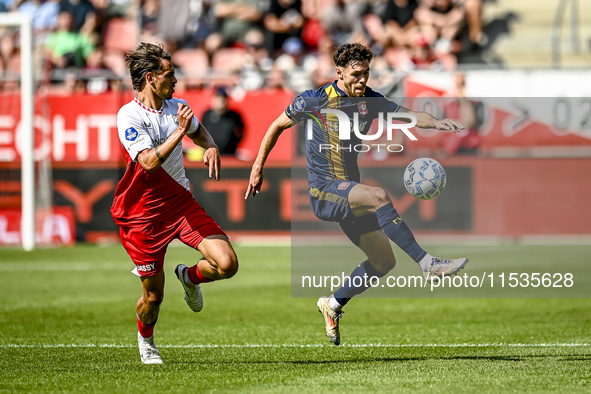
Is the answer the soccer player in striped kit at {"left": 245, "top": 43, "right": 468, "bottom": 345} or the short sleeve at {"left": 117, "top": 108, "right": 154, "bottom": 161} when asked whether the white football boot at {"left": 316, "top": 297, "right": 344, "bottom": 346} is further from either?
the short sleeve at {"left": 117, "top": 108, "right": 154, "bottom": 161}

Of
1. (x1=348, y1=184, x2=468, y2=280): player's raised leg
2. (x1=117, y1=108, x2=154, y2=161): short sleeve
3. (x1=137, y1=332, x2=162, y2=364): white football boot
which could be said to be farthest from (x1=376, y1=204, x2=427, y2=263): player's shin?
(x1=137, y1=332, x2=162, y2=364): white football boot

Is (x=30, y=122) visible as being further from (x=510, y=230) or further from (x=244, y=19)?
(x=510, y=230)

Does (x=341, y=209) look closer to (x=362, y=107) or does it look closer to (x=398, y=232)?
(x=398, y=232)

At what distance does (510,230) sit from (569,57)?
16.9 feet

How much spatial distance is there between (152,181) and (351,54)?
1.71 m

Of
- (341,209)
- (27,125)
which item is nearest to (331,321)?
(341,209)

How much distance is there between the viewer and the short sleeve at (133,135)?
20.4 ft

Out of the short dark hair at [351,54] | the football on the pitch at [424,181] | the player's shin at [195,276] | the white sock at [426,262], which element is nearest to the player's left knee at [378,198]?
the football on the pitch at [424,181]

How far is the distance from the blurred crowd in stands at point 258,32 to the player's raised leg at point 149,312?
1119 centimetres

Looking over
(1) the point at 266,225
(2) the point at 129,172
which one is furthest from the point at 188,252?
(2) the point at 129,172

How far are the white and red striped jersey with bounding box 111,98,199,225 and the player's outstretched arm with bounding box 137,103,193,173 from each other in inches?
8.6

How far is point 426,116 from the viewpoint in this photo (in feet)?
22.1

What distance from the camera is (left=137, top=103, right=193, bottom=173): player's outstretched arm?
5977 millimetres

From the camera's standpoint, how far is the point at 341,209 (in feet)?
22.3
